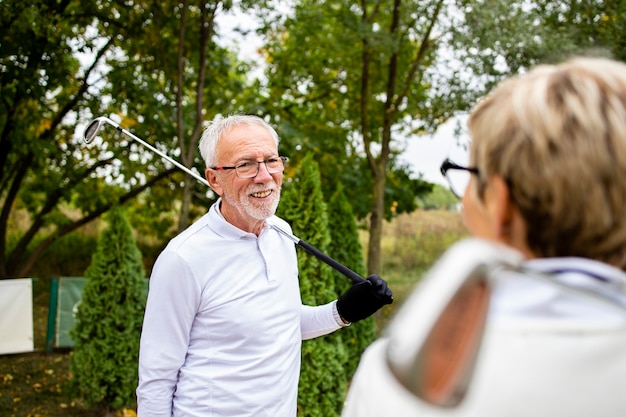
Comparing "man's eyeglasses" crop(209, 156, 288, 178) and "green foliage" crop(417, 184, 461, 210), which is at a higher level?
"green foliage" crop(417, 184, 461, 210)

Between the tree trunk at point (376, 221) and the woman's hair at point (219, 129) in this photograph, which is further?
the tree trunk at point (376, 221)

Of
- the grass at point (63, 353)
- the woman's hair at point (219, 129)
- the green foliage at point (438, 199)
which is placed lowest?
the grass at point (63, 353)

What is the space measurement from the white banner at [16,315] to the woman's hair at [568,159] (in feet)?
26.0

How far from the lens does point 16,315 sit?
309 inches

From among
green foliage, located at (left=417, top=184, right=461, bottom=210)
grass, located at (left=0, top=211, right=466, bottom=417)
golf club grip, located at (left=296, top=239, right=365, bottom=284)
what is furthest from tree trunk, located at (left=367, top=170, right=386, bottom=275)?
golf club grip, located at (left=296, top=239, right=365, bottom=284)

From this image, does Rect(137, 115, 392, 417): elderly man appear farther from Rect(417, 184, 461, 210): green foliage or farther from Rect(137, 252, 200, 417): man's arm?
Rect(417, 184, 461, 210): green foliage

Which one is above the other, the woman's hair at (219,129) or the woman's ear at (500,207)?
the woman's hair at (219,129)

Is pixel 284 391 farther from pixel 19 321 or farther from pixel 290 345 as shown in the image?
pixel 19 321

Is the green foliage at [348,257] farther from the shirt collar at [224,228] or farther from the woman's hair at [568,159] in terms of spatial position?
the woman's hair at [568,159]

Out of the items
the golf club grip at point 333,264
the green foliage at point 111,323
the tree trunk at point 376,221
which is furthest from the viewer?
the tree trunk at point 376,221

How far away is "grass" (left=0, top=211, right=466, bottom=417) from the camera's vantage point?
682cm

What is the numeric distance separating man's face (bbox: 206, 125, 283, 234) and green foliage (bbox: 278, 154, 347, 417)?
2895mm

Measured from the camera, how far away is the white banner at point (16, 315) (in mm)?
7754

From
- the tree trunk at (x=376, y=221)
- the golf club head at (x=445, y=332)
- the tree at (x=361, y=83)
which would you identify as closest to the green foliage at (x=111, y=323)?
the tree at (x=361, y=83)
